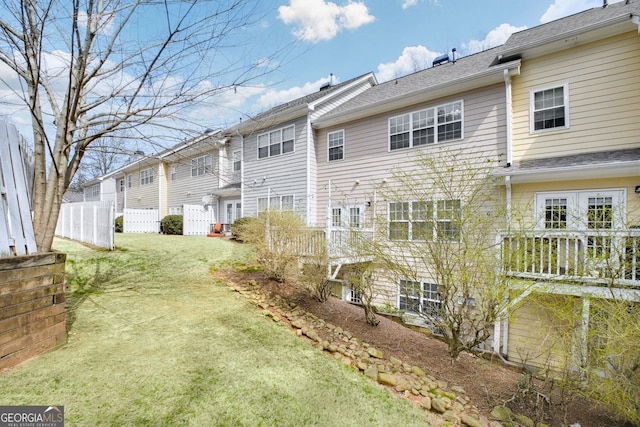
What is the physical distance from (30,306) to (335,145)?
33.6 ft

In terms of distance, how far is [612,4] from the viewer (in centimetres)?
882

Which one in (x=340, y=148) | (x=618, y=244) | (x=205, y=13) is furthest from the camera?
(x=340, y=148)

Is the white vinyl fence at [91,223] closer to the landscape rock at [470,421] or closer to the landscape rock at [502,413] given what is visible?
the landscape rock at [470,421]

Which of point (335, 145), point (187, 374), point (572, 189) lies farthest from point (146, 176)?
point (572, 189)

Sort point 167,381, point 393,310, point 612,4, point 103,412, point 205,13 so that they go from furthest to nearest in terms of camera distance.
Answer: point 612,4 < point 393,310 < point 205,13 < point 167,381 < point 103,412

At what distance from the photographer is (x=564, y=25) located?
350 inches

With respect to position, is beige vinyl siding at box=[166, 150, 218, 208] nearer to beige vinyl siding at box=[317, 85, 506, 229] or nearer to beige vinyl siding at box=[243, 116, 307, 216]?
beige vinyl siding at box=[243, 116, 307, 216]

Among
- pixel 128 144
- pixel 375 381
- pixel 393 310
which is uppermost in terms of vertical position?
pixel 128 144

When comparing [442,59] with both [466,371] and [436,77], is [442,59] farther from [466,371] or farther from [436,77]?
[466,371]

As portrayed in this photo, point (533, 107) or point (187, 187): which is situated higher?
point (533, 107)

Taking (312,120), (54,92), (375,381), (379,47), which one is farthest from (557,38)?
(54,92)

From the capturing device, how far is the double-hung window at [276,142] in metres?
12.9

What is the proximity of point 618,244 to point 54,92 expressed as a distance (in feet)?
29.7

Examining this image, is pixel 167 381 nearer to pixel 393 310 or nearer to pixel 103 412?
pixel 103 412
